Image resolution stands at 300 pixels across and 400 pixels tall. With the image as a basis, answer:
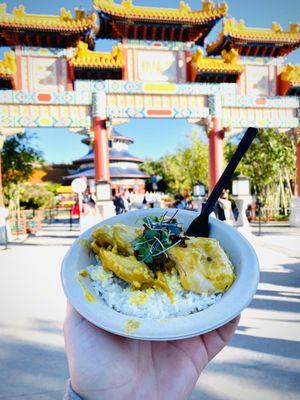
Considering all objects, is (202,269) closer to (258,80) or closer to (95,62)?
(95,62)

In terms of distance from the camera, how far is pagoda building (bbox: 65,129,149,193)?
67.4ft

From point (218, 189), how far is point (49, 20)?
370 inches

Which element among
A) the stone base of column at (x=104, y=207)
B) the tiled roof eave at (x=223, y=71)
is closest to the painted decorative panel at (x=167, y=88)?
the tiled roof eave at (x=223, y=71)

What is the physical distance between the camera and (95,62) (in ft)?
27.4

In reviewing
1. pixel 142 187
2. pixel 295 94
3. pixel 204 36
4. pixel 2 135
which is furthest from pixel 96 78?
pixel 142 187

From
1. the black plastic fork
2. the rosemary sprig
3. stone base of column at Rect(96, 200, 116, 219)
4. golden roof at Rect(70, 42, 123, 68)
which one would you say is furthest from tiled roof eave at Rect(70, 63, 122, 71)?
the rosemary sprig

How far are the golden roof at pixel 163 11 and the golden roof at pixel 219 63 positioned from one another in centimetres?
115

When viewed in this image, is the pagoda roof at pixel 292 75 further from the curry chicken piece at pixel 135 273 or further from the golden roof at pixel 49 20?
the curry chicken piece at pixel 135 273

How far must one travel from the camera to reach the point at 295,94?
959cm

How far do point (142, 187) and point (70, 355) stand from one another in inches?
852

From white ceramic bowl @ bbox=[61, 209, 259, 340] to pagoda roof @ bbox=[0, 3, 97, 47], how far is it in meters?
9.12

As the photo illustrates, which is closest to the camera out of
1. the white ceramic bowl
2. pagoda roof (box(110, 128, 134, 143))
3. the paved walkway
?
the white ceramic bowl

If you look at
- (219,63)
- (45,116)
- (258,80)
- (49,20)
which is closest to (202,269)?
(45,116)

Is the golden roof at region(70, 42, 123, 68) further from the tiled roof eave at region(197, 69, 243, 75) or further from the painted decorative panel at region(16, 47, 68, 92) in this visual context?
the tiled roof eave at region(197, 69, 243, 75)
